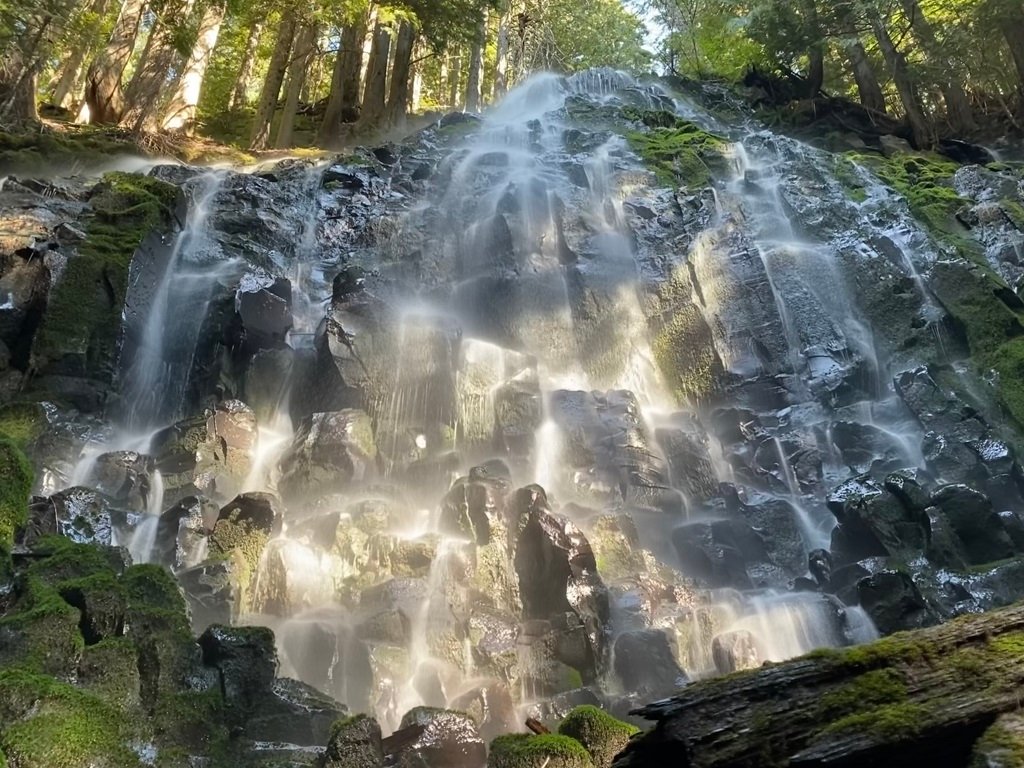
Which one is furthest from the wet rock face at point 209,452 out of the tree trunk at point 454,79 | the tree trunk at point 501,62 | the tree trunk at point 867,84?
the tree trunk at point 454,79

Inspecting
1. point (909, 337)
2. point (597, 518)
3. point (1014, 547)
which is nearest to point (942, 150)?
point (909, 337)

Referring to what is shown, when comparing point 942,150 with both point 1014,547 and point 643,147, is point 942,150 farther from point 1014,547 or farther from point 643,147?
point 1014,547

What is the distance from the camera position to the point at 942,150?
23219 millimetres

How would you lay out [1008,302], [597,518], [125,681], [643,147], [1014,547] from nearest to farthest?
1. [125,681]
2. [1014,547]
3. [597,518]
4. [1008,302]
5. [643,147]

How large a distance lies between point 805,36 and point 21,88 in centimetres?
2163

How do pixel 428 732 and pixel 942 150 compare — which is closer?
pixel 428 732

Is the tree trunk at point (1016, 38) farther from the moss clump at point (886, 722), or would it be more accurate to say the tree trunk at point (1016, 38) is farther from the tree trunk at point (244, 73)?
the tree trunk at point (244, 73)

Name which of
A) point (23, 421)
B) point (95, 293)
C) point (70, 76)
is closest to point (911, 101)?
point (95, 293)

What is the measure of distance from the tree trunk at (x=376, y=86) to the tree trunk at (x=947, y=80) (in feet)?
50.5

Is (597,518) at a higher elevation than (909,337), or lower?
lower

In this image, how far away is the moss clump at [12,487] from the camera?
818cm

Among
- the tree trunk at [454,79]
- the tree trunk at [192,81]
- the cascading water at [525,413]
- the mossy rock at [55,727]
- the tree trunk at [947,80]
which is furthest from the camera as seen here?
the tree trunk at [454,79]

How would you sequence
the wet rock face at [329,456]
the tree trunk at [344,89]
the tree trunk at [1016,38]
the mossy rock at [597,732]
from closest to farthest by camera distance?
1. the mossy rock at [597,732]
2. the wet rock face at [329,456]
3. the tree trunk at [1016,38]
4. the tree trunk at [344,89]

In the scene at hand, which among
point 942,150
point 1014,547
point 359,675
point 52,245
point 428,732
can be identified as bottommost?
point 428,732
